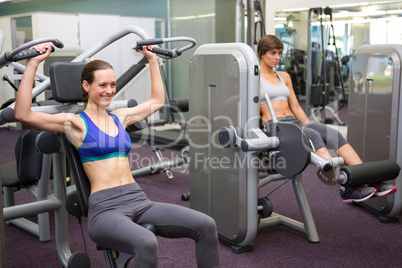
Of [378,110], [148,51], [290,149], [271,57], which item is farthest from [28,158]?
[378,110]

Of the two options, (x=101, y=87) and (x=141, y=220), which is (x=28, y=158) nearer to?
(x=101, y=87)

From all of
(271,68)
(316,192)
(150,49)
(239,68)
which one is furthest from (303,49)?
(150,49)

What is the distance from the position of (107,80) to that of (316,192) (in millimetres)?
2677

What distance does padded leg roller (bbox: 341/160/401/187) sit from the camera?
2.43 m

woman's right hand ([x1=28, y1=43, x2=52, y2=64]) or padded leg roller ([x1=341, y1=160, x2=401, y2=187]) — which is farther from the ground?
woman's right hand ([x1=28, y1=43, x2=52, y2=64])

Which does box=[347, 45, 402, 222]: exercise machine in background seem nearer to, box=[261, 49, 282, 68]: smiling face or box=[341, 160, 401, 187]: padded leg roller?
box=[341, 160, 401, 187]: padded leg roller

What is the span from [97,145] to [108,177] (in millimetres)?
148

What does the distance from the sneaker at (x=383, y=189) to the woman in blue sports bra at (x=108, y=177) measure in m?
1.18

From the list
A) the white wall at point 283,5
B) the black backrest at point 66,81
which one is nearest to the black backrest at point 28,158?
the black backrest at point 66,81

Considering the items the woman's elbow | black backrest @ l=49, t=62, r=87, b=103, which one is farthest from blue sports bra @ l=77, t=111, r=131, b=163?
the woman's elbow

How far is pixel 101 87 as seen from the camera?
6.49 ft

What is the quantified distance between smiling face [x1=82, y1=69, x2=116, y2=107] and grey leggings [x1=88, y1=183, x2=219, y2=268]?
1.32 ft

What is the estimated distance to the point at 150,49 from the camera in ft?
7.07

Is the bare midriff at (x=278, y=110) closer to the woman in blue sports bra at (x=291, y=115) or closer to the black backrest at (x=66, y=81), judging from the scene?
the woman in blue sports bra at (x=291, y=115)
